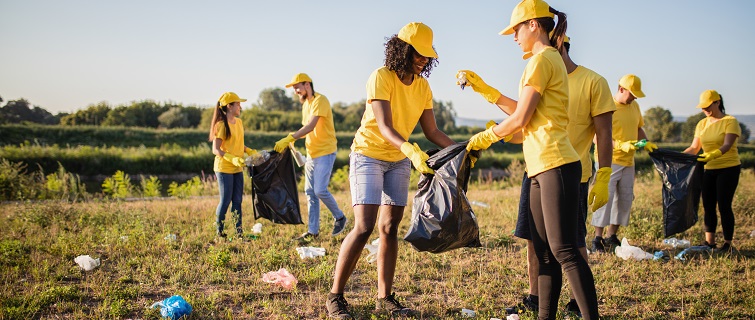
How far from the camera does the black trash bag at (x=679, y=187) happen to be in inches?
205

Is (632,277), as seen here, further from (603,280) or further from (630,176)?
(630,176)

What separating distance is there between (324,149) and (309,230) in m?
0.92

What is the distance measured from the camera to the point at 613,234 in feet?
17.7

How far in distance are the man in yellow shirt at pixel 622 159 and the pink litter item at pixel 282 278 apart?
3076 mm

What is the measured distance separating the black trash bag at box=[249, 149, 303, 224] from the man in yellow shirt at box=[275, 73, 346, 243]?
0.65 ft

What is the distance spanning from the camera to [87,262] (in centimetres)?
438

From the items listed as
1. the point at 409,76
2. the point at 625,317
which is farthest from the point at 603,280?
the point at 409,76

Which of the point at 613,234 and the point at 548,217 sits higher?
the point at 548,217

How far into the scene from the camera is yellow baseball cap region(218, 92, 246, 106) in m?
5.74

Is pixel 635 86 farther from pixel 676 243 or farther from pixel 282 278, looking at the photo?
pixel 282 278

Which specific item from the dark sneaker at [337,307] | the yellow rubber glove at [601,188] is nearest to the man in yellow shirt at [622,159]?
the yellow rubber glove at [601,188]

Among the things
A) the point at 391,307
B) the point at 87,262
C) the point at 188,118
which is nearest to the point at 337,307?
the point at 391,307

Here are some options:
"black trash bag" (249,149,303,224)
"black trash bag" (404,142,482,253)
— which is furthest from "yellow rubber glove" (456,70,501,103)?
"black trash bag" (249,149,303,224)

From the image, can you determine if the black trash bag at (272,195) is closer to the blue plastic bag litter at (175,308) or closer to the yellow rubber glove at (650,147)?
the blue plastic bag litter at (175,308)
